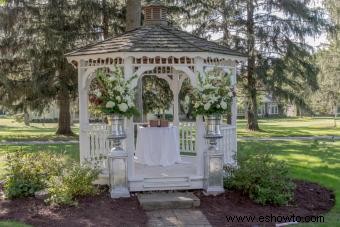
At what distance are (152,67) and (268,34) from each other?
14866 mm

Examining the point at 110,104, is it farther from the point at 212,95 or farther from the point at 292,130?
the point at 292,130

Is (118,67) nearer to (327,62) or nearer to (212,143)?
(212,143)

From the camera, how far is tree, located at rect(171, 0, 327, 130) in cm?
2083

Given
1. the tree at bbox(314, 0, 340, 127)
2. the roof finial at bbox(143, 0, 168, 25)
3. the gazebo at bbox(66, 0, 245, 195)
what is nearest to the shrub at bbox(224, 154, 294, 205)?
the gazebo at bbox(66, 0, 245, 195)

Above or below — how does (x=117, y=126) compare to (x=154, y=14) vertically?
below

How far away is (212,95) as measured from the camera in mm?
7430

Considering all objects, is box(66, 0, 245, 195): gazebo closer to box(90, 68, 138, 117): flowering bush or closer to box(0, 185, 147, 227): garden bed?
box(90, 68, 138, 117): flowering bush

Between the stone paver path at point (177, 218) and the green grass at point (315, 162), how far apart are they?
6.06ft

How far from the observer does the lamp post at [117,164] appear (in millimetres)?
7219

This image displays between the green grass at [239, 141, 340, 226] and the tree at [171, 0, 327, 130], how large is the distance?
5522mm

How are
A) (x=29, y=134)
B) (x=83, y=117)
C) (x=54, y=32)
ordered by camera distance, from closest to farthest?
(x=83, y=117) < (x=54, y=32) < (x=29, y=134)

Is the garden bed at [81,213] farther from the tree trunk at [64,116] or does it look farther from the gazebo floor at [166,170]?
the tree trunk at [64,116]

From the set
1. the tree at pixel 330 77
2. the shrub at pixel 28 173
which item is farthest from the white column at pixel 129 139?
the tree at pixel 330 77

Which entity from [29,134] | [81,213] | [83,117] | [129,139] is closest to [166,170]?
[129,139]
